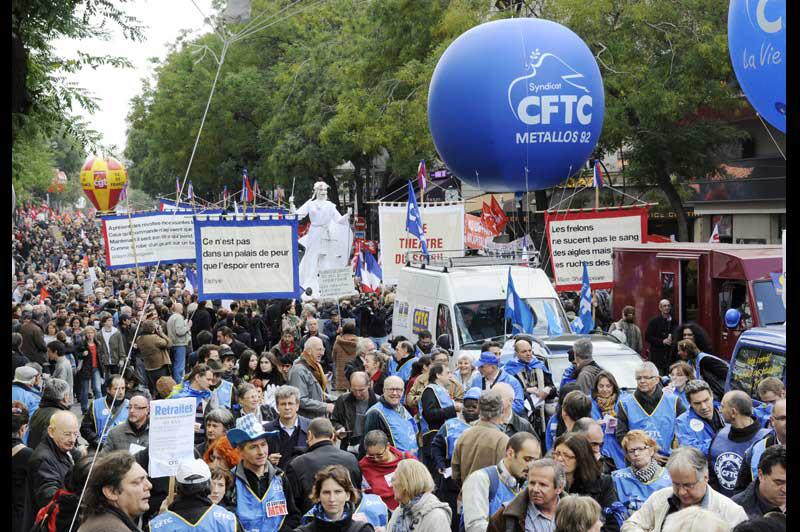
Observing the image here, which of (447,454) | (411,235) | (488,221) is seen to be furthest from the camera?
(488,221)

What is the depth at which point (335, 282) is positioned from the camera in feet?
66.4

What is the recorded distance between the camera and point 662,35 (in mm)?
27359

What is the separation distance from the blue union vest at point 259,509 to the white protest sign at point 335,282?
43.4 feet

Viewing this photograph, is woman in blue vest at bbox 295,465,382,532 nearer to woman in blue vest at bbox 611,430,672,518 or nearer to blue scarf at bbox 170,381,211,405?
woman in blue vest at bbox 611,430,672,518

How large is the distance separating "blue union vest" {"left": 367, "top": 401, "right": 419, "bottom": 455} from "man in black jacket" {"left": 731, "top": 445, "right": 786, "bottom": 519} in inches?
136

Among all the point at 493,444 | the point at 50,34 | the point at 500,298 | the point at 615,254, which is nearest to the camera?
the point at 493,444

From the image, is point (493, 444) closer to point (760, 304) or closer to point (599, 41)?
point (760, 304)

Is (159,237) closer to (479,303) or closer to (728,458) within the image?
(479,303)

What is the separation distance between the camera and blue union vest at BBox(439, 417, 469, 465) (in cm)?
834

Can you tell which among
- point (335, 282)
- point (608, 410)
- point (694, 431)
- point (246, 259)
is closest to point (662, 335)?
point (335, 282)

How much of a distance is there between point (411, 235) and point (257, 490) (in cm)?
1404

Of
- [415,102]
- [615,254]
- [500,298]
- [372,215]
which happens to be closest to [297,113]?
[372,215]

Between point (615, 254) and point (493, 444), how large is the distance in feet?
46.6

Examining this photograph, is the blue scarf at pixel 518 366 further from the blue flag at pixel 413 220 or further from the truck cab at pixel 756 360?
the blue flag at pixel 413 220
